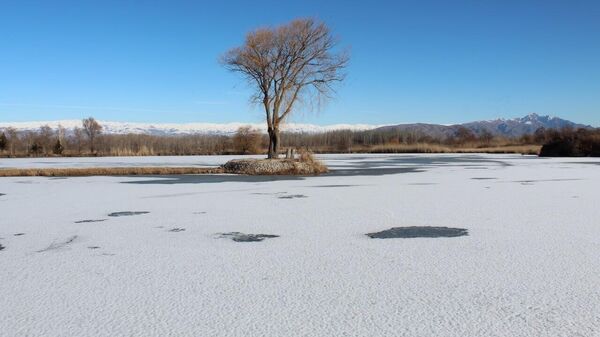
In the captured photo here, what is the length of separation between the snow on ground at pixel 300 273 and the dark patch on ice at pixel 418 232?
20 cm

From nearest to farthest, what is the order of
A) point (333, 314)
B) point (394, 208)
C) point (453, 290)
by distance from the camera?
point (333, 314) < point (453, 290) < point (394, 208)

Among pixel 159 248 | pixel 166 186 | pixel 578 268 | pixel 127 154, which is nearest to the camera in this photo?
pixel 578 268

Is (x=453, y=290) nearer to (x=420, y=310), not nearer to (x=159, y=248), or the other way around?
(x=420, y=310)

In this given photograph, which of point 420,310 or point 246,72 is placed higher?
point 246,72

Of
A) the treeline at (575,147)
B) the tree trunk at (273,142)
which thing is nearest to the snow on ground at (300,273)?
the tree trunk at (273,142)

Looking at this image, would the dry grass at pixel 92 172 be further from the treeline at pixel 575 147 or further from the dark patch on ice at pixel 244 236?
the treeline at pixel 575 147

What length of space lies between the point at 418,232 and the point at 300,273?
2495 mm

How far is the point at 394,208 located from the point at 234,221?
9.80ft

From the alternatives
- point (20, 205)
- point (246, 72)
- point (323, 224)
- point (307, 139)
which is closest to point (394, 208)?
point (323, 224)

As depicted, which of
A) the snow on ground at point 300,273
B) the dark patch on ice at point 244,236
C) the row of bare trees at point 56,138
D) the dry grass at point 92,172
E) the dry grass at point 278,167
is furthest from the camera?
the row of bare trees at point 56,138

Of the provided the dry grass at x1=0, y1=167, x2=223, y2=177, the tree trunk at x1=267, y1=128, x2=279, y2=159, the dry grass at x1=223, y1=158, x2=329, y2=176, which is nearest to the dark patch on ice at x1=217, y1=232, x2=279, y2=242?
the dry grass at x1=223, y1=158, x2=329, y2=176

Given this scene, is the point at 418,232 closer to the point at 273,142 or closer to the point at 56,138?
the point at 273,142

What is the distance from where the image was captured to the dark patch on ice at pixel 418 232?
625 centimetres

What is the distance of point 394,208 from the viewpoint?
8.88m
